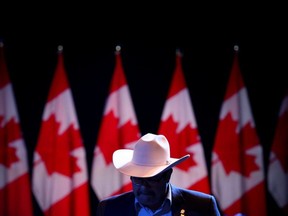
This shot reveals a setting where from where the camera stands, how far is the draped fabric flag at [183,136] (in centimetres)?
473

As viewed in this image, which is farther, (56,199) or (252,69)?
(252,69)

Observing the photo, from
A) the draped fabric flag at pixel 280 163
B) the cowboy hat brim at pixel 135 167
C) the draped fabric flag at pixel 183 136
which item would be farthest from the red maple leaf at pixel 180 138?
the cowboy hat brim at pixel 135 167

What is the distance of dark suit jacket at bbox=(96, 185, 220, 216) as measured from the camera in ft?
6.85

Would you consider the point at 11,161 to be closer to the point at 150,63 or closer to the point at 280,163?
the point at 150,63

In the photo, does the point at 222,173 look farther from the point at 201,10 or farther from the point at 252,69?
the point at 201,10

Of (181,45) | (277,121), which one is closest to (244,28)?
(181,45)

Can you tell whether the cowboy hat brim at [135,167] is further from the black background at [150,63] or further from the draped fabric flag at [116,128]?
the black background at [150,63]

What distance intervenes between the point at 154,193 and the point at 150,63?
3295mm

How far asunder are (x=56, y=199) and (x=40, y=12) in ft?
7.46

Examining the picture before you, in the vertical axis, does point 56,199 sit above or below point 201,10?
below

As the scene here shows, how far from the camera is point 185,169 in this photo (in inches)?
187

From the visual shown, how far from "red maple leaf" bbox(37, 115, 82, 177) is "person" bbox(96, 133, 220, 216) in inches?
103

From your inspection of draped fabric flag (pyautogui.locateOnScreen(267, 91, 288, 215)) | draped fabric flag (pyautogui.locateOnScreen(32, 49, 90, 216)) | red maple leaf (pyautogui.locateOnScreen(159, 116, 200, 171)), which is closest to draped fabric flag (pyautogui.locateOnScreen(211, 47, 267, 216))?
draped fabric flag (pyautogui.locateOnScreen(267, 91, 288, 215))

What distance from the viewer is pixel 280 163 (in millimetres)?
4824
